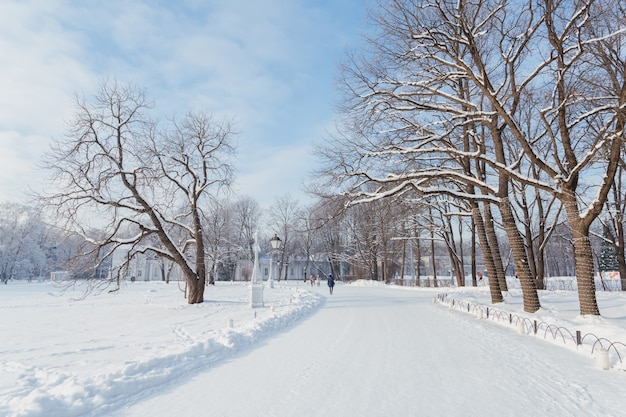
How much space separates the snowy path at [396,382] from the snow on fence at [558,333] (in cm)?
37

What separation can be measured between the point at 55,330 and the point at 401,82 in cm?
1450

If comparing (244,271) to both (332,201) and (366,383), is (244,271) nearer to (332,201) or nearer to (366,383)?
(332,201)

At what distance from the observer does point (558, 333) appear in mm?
9789

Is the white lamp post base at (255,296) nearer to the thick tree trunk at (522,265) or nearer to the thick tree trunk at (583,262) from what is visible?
the thick tree trunk at (522,265)

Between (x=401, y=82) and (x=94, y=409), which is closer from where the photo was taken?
(x=94, y=409)

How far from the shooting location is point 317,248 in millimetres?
76938

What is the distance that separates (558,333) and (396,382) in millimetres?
6426

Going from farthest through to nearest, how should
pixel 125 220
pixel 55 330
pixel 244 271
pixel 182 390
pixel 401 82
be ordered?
1. pixel 244 271
2. pixel 125 220
3. pixel 401 82
4. pixel 55 330
5. pixel 182 390

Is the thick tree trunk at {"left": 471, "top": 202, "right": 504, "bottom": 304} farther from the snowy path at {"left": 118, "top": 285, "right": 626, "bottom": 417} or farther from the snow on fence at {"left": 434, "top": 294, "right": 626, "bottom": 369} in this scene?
the snowy path at {"left": 118, "top": 285, "right": 626, "bottom": 417}

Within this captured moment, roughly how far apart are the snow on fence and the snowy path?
14.7 inches

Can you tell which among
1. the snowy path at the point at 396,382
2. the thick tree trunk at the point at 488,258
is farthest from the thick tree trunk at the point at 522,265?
the snowy path at the point at 396,382

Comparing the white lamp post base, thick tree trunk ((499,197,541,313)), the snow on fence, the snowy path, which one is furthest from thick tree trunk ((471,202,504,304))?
the white lamp post base

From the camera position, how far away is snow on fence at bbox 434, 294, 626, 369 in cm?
747

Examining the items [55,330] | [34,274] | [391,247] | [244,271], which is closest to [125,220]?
[55,330]
